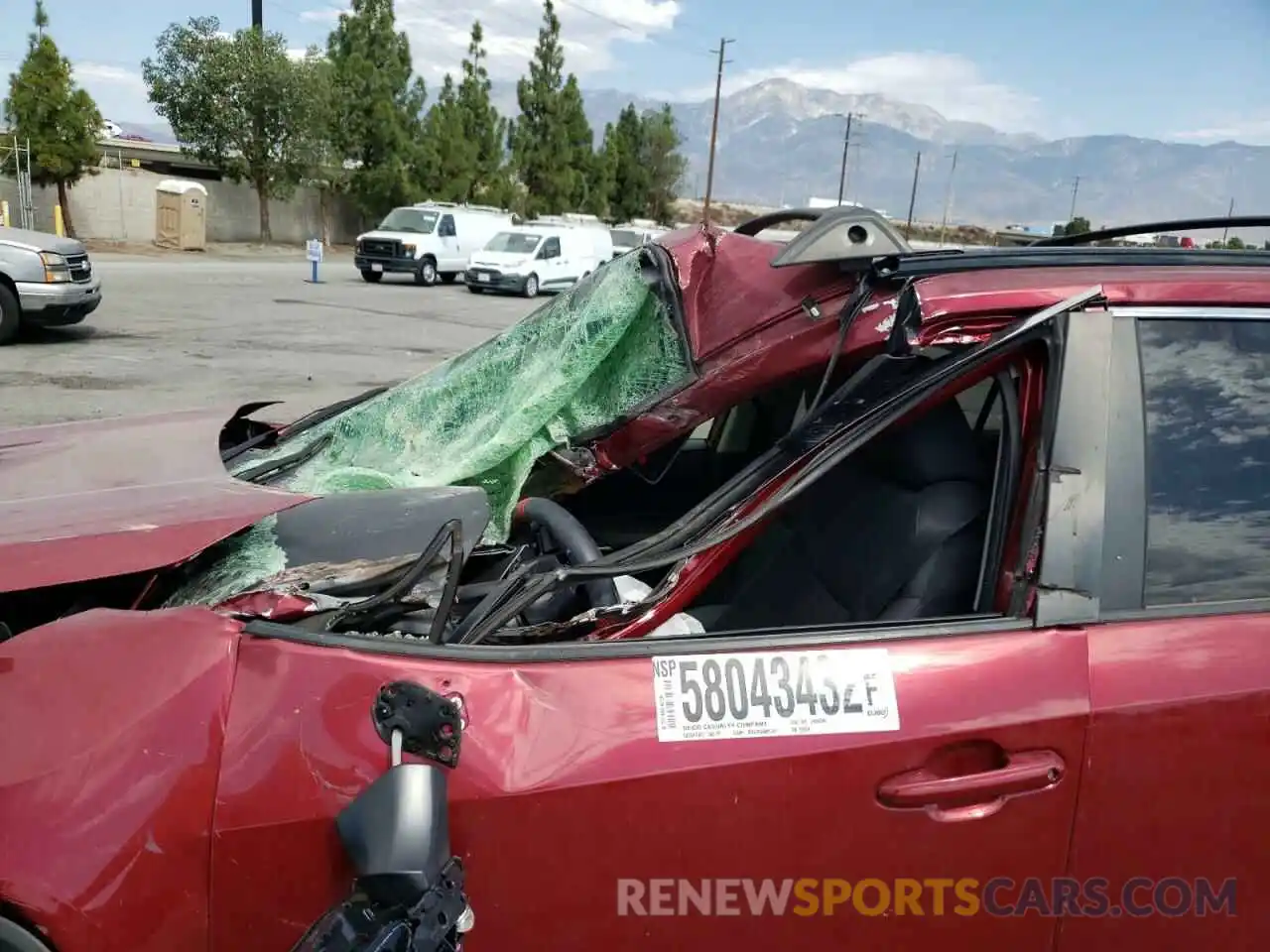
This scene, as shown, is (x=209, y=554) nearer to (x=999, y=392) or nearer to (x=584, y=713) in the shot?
(x=584, y=713)

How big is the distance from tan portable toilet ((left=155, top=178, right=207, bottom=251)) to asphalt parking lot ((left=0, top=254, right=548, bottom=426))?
8.17m

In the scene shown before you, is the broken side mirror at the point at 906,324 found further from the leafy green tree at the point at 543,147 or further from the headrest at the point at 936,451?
the leafy green tree at the point at 543,147

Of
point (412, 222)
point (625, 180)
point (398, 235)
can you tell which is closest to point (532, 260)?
point (398, 235)

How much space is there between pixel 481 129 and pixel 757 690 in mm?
52782

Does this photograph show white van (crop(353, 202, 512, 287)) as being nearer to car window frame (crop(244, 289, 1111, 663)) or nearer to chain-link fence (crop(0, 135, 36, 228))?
chain-link fence (crop(0, 135, 36, 228))

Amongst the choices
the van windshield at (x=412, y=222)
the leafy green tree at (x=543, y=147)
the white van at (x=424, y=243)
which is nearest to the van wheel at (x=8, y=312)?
the white van at (x=424, y=243)

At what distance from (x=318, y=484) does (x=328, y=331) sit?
1464cm

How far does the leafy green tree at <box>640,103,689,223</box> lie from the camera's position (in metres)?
64.8

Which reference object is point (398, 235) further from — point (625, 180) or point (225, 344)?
point (625, 180)

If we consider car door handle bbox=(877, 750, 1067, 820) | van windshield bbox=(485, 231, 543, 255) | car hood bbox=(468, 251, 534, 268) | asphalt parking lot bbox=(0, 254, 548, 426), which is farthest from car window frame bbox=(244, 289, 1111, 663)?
van windshield bbox=(485, 231, 543, 255)

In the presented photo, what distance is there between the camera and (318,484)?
252 cm

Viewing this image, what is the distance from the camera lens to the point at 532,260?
88.2 feet

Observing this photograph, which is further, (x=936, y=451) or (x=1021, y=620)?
(x=936, y=451)

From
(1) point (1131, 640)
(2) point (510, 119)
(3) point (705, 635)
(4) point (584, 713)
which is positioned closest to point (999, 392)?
(1) point (1131, 640)
